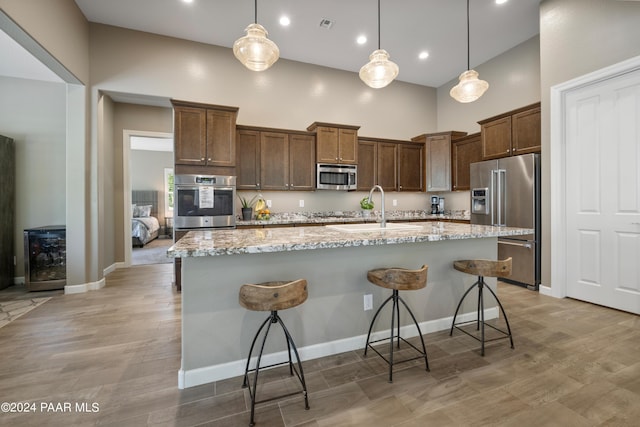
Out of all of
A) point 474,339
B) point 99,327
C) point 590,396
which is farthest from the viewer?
point 99,327

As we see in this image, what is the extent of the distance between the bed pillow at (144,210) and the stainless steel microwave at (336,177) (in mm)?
6978

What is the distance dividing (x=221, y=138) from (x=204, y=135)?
224mm

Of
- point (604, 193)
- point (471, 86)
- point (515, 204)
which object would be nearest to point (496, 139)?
point (515, 204)

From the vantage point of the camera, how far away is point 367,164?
17.2 ft

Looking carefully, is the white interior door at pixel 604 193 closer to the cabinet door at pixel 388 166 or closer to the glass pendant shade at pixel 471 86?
the glass pendant shade at pixel 471 86

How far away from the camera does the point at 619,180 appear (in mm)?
2986

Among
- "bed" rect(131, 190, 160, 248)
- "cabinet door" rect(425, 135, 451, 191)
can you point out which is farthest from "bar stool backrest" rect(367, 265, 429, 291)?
"bed" rect(131, 190, 160, 248)

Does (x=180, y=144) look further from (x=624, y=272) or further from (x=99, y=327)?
(x=624, y=272)

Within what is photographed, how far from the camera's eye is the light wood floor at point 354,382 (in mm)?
1549

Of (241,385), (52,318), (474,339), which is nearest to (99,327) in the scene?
(52,318)

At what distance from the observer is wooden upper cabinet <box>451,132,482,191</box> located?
4903mm

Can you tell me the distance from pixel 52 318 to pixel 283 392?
9.06ft

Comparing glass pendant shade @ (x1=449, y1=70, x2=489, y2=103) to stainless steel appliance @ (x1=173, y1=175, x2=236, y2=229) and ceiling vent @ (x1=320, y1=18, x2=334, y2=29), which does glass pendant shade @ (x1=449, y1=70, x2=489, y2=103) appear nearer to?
ceiling vent @ (x1=320, y1=18, x2=334, y2=29)

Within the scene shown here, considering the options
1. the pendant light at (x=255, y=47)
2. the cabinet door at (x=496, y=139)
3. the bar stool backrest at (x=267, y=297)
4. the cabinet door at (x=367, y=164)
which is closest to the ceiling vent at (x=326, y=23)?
the cabinet door at (x=367, y=164)
